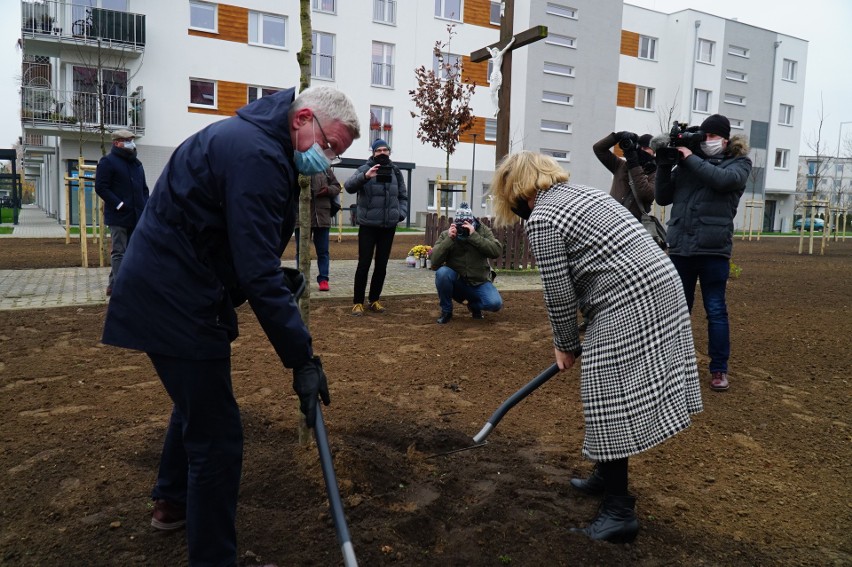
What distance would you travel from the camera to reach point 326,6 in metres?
27.4

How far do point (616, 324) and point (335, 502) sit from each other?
4.47 ft

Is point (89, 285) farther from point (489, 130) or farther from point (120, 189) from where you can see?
point (489, 130)

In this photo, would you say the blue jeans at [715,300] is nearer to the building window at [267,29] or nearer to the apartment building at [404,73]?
the apartment building at [404,73]

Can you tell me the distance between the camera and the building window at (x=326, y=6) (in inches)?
1071

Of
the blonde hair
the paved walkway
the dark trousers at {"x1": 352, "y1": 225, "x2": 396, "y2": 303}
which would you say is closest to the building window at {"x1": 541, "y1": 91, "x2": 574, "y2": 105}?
the paved walkway

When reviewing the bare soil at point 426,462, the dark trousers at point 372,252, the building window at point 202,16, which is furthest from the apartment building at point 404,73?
the bare soil at point 426,462

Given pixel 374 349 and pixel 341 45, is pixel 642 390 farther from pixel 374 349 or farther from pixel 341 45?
pixel 341 45

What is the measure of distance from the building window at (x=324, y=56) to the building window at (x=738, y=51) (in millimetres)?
25953

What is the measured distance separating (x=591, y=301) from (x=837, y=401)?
305cm

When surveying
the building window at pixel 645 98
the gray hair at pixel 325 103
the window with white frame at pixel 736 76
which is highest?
the window with white frame at pixel 736 76

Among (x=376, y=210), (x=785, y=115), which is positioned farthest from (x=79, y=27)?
(x=785, y=115)

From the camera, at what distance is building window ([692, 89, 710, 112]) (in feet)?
129

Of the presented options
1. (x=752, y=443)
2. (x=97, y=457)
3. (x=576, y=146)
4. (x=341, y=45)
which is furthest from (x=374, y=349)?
(x=576, y=146)

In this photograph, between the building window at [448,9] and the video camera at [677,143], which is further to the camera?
the building window at [448,9]
